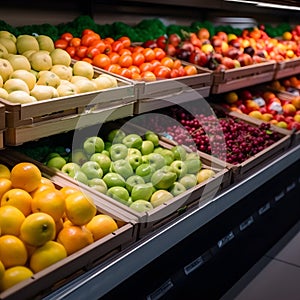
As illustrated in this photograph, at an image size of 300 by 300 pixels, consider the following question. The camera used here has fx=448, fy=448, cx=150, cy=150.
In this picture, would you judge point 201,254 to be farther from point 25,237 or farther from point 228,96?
point 228,96

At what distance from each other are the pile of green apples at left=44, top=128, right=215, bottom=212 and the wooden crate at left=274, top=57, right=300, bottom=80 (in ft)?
5.74

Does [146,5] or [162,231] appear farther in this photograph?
[146,5]

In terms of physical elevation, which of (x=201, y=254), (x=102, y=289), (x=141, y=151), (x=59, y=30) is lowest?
(x=201, y=254)

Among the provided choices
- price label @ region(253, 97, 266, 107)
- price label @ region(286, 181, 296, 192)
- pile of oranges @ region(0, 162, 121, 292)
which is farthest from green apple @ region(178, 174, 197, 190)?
price label @ region(253, 97, 266, 107)

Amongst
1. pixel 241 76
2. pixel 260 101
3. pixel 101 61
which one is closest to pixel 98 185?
pixel 101 61

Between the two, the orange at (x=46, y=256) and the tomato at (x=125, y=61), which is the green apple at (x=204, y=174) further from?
the orange at (x=46, y=256)

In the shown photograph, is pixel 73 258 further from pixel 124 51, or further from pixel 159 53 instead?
pixel 159 53

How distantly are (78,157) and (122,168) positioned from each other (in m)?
0.23

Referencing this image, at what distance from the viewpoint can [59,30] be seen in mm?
2801

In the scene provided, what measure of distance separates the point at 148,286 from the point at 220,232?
27.6 inches

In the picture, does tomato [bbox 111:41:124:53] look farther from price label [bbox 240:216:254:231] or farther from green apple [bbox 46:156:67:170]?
price label [bbox 240:216:254:231]

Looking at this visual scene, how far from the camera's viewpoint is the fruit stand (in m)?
1.70

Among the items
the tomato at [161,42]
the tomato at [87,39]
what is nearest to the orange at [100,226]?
the tomato at [87,39]

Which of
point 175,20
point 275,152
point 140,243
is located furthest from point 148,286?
point 175,20
